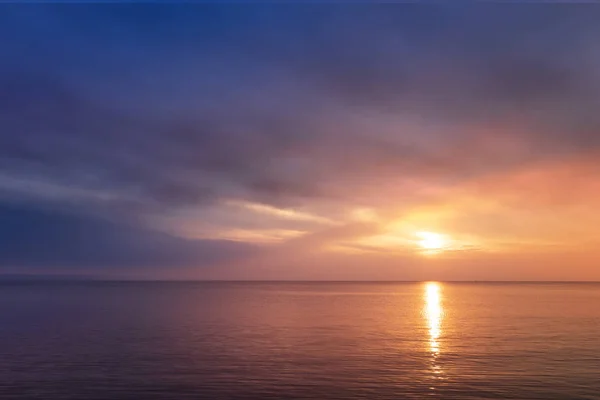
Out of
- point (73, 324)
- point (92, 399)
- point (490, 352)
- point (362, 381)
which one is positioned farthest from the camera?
point (73, 324)

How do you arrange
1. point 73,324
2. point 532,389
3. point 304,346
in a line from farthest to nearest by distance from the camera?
point 73,324 < point 304,346 < point 532,389

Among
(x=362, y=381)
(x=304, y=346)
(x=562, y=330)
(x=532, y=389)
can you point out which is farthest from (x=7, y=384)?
(x=562, y=330)

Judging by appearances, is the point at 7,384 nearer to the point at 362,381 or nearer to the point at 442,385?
the point at 362,381

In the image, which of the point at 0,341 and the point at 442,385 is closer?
the point at 442,385

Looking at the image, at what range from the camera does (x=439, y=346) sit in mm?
63031

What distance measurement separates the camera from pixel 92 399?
120 feet

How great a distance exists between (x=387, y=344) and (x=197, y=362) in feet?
79.6

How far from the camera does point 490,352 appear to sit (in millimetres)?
57000

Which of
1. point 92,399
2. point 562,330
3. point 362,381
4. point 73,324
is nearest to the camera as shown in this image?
point 92,399

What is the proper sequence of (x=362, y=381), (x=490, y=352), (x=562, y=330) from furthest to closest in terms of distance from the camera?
(x=562, y=330) → (x=490, y=352) → (x=362, y=381)

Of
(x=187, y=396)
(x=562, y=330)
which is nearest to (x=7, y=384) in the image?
(x=187, y=396)

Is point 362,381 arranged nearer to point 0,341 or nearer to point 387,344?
point 387,344

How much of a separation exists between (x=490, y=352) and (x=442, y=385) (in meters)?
18.8

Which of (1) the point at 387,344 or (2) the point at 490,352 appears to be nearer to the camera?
(2) the point at 490,352
